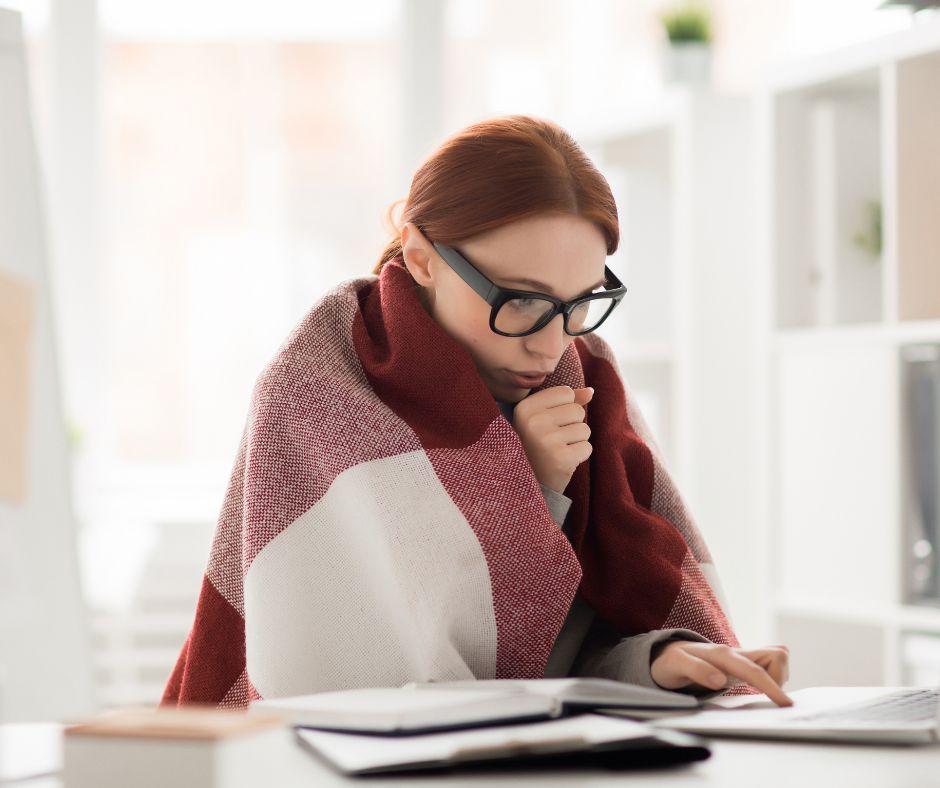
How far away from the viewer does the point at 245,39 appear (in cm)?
346

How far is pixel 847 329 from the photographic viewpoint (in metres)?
2.32

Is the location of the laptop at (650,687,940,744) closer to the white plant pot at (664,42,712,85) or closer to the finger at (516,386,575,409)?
the finger at (516,386,575,409)

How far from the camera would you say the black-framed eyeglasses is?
1198 millimetres

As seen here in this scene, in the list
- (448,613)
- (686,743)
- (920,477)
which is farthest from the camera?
(920,477)

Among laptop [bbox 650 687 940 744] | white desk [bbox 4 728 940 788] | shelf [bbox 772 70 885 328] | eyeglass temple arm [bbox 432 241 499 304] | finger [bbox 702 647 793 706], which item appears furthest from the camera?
shelf [bbox 772 70 885 328]

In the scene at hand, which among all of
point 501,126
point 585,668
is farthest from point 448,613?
point 501,126

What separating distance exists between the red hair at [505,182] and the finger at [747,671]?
1.50ft

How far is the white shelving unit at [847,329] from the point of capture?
84.0 inches

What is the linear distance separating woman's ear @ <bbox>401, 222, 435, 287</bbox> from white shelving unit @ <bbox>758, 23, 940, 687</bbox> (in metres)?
1.12

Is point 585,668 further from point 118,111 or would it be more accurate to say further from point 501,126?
point 118,111

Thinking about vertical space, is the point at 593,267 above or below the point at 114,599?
above

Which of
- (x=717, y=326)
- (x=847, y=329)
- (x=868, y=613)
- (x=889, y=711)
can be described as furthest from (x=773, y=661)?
(x=717, y=326)

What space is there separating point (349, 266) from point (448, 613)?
2.57m

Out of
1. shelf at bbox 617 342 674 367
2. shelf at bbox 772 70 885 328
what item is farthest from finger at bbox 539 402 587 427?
shelf at bbox 617 342 674 367
